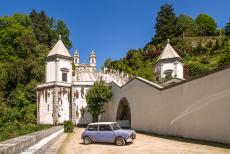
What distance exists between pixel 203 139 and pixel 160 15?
262 ft

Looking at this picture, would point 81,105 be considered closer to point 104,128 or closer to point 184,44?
point 104,128

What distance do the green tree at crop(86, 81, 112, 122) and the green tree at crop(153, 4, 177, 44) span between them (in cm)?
5181

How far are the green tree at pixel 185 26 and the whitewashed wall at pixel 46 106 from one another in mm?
53253

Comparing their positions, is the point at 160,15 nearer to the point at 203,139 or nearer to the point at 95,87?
the point at 95,87

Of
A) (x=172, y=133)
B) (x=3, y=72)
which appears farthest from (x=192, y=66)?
(x=172, y=133)

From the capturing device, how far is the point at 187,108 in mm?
22641

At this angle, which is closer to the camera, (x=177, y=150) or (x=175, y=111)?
(x=177, y=150)

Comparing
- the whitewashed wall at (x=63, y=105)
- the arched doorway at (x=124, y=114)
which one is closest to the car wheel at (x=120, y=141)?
the arched doorway at (x=124, y=114)

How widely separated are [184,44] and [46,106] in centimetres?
4763

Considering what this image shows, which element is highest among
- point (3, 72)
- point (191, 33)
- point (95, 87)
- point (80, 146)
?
point (191, 33)

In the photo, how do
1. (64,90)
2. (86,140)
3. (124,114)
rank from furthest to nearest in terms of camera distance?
(64,90), (124,114), (86,140)

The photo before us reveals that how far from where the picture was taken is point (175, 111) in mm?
24359

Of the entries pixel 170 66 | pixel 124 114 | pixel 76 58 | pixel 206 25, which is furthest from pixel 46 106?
pixel 206 25

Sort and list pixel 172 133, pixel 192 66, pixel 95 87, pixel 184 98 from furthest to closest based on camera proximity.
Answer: pixel 192 66 → pixel 95 87 → pixel 172 133 → pixel 184 98
